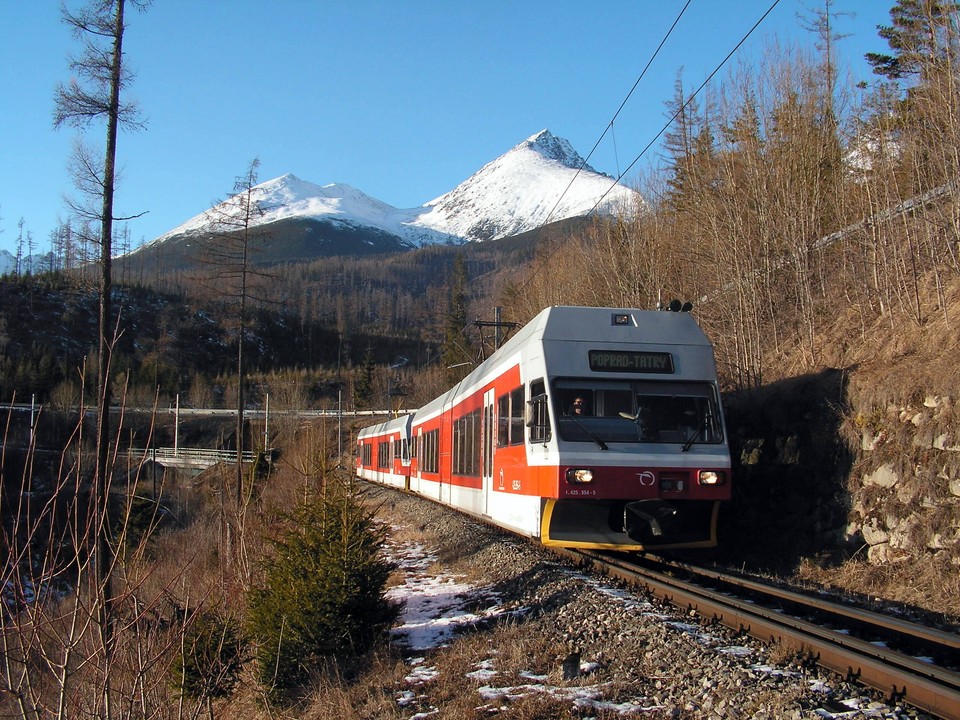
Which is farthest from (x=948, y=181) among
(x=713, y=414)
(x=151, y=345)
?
(x=151, y=345)

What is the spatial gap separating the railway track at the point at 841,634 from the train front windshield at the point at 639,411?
5.51ft

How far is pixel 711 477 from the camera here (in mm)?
9836

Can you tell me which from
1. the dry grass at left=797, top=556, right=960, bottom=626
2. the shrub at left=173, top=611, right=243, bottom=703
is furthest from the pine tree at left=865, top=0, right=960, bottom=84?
the shrub at left=173, top=611, right=243, bottom=703

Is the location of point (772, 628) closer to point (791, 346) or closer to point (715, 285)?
point (791, 346)

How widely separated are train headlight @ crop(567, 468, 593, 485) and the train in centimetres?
1

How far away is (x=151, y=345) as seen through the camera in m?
108

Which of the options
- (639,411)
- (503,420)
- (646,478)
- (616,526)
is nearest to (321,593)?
(616,526)

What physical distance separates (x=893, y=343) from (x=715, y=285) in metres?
7.23

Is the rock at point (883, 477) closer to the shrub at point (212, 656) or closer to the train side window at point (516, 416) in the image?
the train side window at point (516, 416)

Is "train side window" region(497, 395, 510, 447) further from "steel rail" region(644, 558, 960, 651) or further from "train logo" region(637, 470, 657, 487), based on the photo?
"steel rail" region(644, 558, 960, 651)

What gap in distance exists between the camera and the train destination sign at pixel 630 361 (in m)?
10.4

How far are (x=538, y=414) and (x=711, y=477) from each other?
2.27m

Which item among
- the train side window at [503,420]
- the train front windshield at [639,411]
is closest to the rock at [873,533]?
the train front windshield at [639,411]

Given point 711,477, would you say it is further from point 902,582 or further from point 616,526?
point 902,582
